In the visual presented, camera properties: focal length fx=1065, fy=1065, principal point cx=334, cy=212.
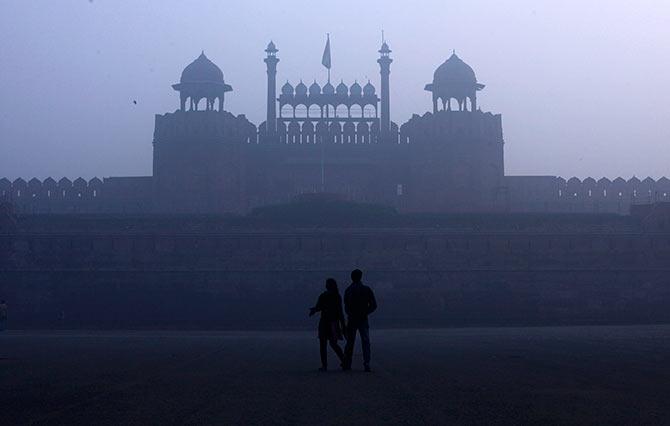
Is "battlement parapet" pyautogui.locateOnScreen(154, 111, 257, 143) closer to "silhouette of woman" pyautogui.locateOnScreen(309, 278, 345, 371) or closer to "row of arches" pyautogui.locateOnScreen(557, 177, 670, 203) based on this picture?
"row of arches" pyautogui.locateOnScreen(557, 177, 670, 203)

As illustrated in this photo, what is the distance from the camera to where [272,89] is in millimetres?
44625

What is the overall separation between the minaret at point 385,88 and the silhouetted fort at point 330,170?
135 centimetres

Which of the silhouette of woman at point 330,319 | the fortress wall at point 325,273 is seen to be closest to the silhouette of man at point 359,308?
the silhouette of woman at point 330,319

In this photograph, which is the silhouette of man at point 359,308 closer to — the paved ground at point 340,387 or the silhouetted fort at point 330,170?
the paved ground at point 340,387

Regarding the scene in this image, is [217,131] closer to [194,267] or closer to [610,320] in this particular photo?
[194,267]

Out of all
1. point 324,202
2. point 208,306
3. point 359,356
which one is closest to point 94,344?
point 359,356

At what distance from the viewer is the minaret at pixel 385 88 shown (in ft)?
142

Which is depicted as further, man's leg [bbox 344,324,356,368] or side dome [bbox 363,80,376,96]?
side dome [bbox 363,80,376,96]

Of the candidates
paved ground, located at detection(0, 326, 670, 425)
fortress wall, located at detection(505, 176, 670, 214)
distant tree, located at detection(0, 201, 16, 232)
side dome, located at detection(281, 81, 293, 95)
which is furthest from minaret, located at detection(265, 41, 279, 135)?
paved ground, located at detection(0, 326, 670, 425)

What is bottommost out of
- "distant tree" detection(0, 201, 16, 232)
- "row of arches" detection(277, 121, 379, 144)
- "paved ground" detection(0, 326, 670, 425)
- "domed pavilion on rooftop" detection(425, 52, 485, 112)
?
"paved ground" detection(0, 326, 670, 425)

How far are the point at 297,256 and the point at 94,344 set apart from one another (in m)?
14.4

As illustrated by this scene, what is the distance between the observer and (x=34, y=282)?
27.3 metres

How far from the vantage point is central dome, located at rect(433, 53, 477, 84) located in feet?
135

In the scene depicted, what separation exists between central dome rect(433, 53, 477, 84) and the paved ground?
97.8ft
